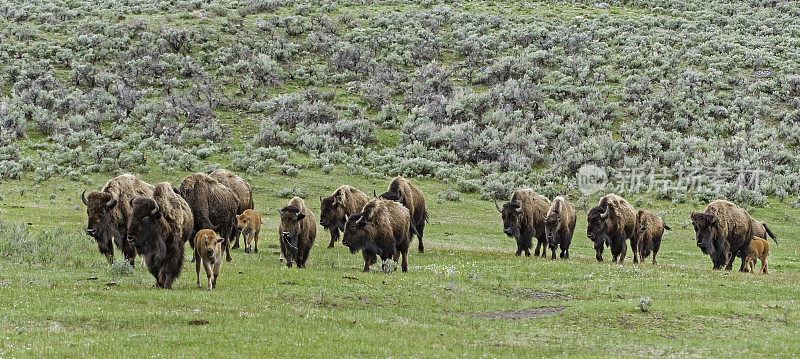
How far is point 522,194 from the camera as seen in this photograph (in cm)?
2434

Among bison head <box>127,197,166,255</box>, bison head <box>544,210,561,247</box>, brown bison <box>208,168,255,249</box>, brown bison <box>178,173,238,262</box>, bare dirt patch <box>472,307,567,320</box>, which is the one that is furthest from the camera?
bison head <box>544,210,561,247</box>

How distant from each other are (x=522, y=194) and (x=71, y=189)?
24.8 meters

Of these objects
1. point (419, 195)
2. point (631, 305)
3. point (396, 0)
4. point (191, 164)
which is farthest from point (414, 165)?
point (396, 0)

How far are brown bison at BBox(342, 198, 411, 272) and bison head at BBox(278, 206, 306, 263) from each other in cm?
127

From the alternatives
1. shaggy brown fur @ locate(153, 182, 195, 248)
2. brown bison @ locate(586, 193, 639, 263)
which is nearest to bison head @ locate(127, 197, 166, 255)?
shaggy brown fur @ locate(153, 182, 195, 248)

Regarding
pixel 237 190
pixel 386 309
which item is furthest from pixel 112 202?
pixel 237 190

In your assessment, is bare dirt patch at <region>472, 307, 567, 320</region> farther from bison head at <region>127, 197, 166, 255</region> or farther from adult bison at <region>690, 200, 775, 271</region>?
adult bison at <region>690, 200, 775, 271</region>

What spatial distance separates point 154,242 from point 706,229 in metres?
17.2

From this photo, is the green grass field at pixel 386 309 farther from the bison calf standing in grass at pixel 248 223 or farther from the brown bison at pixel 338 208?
the brown bison at pixel 338 208

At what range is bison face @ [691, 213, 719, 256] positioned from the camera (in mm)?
21922

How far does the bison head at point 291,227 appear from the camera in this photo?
1764 centimetres

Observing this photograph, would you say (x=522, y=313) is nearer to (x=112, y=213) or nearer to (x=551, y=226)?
(x=112, y=213)

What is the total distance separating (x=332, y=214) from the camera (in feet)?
75.2

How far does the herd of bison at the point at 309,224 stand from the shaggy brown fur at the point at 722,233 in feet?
0.11
